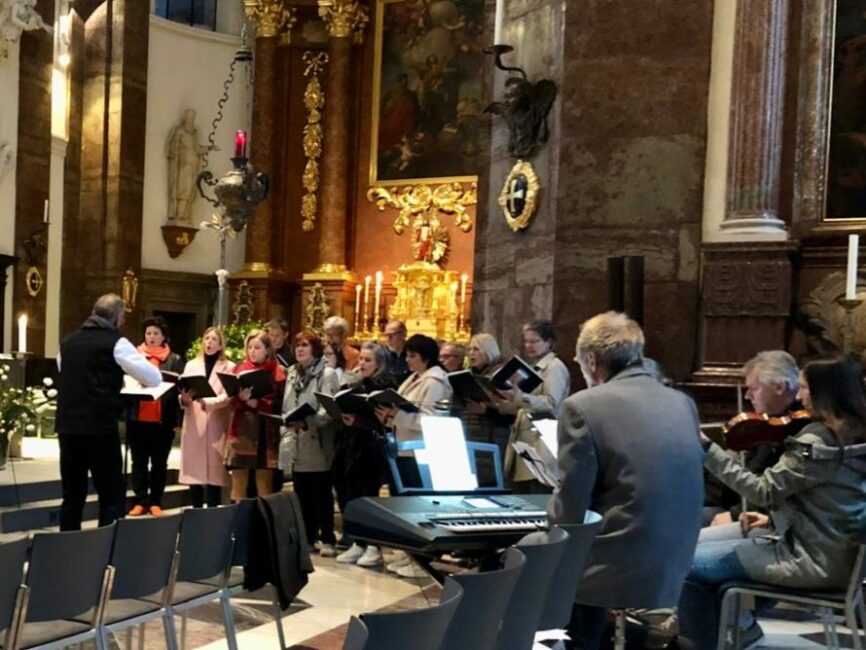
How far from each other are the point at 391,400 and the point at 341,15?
11.6 m

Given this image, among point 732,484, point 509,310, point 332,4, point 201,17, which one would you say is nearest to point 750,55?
point 509,310

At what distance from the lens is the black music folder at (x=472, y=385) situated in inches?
233

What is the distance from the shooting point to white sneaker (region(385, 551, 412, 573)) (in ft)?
21.4

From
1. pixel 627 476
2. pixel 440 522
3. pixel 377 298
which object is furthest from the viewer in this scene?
pixel 377 298

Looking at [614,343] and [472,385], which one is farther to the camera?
[472,385]

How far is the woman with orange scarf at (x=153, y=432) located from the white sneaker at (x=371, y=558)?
1.83 metres

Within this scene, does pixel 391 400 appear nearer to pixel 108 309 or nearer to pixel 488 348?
pixel 488 348

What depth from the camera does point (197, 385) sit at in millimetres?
6645

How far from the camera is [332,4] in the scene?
16.2 metres

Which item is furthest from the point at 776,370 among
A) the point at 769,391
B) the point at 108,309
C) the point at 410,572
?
the point at 108,309

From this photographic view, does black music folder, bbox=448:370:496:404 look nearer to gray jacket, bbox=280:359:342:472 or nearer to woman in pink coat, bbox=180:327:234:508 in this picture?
gray jacket, bbox=280:359:342:472

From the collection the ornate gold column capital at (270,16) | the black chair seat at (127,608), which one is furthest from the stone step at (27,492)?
the ornate gold column capital at (270,16)

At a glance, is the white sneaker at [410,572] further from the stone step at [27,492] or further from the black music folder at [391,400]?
the stone step at [27,492]

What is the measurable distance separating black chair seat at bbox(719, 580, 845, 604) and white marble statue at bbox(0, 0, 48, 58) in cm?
1123
